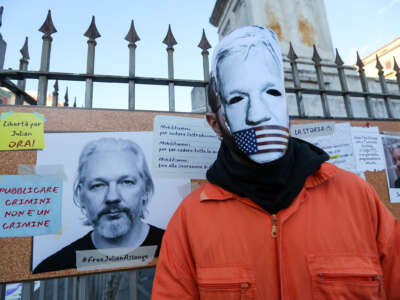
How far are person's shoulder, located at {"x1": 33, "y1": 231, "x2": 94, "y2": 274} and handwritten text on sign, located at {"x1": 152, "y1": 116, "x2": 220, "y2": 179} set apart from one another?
496 millimetres

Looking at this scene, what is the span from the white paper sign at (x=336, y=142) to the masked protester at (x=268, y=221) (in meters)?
0.71

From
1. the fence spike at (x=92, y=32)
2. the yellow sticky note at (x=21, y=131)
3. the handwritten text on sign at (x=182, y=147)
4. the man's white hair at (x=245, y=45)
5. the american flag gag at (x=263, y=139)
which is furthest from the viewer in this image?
the fence spike at (x=92, y=32)

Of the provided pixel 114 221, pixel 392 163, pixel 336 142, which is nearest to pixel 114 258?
pixel 114 221

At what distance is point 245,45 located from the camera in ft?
3.25

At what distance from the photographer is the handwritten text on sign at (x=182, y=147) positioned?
1277 mm

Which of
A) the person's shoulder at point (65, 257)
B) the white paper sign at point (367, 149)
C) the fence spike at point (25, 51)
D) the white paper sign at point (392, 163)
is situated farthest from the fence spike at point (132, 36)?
the white paper sign at point (392, 163)

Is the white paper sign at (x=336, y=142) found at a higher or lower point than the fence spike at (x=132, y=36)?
lower

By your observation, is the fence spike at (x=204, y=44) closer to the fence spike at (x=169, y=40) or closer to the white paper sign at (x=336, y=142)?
the fence spike at (x=169, y=40)

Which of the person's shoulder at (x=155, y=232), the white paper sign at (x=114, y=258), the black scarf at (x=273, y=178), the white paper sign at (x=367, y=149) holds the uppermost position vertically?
the white paper sign at (x=367, y=149)

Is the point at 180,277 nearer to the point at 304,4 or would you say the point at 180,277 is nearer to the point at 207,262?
the point at 207,262

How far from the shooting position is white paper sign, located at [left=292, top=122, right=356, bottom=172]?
5.24 ft

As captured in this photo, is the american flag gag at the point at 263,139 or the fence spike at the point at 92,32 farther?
→ the fence spike at the point at 92,32

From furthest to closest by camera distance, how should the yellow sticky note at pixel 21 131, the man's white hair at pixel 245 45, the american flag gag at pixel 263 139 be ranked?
1. the yellow sticky note at pixel 21 131
2. the man's white hair at pixel 245 45
3. the american flag gag at pixel 263 139

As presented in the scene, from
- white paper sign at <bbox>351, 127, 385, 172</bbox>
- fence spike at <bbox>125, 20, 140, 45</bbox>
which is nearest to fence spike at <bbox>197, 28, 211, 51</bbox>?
fence spike at <bbox>125, 20, 140, 45</bbox>
